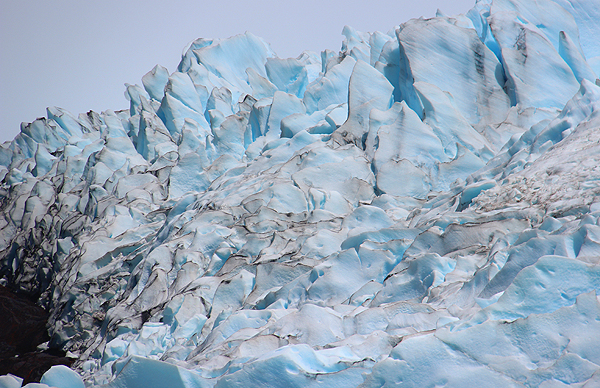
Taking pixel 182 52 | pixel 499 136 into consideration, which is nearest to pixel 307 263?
pixel 499 136

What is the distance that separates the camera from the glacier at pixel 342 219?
2.58 metres

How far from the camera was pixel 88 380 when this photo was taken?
5070 mm

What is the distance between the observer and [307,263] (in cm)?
489

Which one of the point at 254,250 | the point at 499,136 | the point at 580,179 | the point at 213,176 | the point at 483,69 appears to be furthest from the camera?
the point at 213,176

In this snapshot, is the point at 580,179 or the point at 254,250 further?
the point at 254,250

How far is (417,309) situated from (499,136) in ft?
17.1

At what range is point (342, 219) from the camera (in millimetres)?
6008

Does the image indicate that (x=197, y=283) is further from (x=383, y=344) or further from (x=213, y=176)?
(x=213, y=176)

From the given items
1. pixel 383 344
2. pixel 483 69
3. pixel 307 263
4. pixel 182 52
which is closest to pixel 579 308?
pixel 383 344

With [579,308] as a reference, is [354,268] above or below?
below

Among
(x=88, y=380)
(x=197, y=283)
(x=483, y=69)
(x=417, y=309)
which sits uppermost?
(x=483, y=69)

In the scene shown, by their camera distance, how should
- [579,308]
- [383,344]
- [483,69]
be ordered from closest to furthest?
[579,308] < [383,344] < [483,69]

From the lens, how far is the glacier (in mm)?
2584

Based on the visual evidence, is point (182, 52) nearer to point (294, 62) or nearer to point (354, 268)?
point (294, 62)
